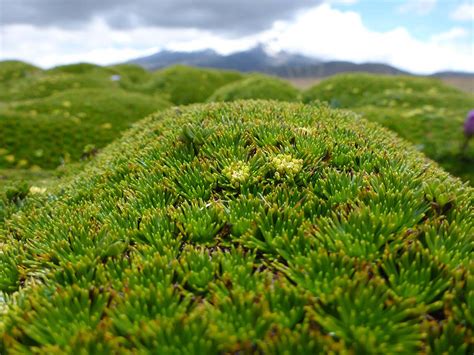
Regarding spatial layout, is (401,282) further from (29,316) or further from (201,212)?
(29,316)

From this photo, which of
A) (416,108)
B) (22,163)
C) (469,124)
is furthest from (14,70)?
(469,124)

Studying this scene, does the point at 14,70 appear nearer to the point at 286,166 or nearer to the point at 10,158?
the point at 10,158

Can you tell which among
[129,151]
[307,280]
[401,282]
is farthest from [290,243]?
[129,151]

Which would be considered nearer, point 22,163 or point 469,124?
point 469,124

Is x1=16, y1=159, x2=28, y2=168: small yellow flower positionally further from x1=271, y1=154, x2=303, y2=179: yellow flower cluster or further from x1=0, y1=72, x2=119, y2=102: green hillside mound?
x1=0, y1=72, x2=119, y2=102: green hillside mound

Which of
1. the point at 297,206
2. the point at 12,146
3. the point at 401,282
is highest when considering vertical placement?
the point at 297,206
